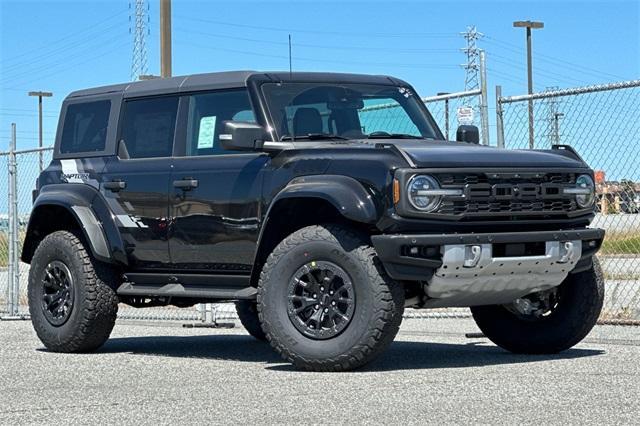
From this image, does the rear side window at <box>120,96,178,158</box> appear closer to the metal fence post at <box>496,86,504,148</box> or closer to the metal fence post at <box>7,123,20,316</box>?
the metal fence post at <box>496,86,504,148</box>

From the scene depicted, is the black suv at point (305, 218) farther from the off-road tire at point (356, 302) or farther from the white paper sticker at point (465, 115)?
the white paper sticker at point (465, 115)

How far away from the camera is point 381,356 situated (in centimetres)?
964

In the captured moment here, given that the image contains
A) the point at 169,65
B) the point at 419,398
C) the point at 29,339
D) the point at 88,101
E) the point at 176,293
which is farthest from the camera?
the point at 169,65

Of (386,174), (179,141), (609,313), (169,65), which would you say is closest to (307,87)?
(179,141)

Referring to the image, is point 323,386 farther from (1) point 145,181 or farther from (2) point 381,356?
(1) point 145,181

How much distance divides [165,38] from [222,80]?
9.25m

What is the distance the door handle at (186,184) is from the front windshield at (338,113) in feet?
2.31

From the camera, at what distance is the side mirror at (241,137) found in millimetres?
8984

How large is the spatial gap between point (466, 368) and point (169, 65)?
10.9 metres

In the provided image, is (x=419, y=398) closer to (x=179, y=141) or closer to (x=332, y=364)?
(x=332, y=364)

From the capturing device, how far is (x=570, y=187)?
8.90 metres

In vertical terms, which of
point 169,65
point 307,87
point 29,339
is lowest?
point 29,339

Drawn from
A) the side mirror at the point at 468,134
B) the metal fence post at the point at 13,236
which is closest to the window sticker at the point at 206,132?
the side mirror at the point at 468,134

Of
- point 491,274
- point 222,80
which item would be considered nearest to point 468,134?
point 222,80
